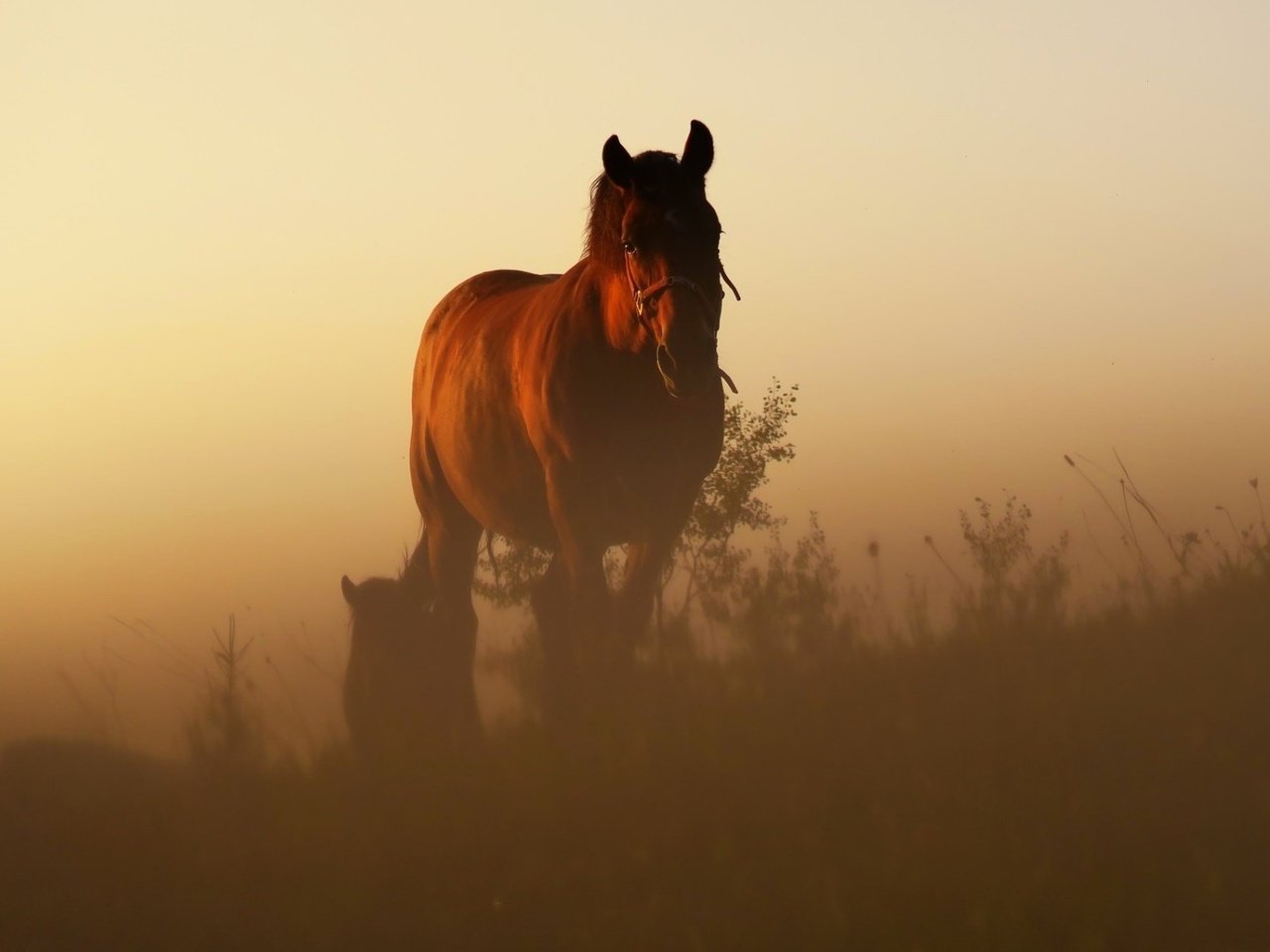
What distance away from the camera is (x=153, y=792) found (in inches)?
273

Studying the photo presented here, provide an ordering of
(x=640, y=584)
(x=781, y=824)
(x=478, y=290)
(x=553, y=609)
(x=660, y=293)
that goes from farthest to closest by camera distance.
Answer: (x=478, y=290) → (x=553, y=609) → (x=640, y=584) → (x=660, y=293) → (x=781, y=824)

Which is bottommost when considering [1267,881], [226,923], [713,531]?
[1267,881]

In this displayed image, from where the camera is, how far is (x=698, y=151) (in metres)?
7.08

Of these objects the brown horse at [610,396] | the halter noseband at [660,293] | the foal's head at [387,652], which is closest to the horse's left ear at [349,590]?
the foal's head at [387,652]

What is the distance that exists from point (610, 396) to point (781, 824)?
2.93 m

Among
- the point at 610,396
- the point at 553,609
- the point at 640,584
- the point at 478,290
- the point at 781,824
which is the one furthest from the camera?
the point at 478,290

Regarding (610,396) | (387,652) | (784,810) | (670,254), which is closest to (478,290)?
(387,652)

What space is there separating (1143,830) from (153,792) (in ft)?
15.9

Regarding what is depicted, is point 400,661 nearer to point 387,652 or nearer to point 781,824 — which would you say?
point 387,652

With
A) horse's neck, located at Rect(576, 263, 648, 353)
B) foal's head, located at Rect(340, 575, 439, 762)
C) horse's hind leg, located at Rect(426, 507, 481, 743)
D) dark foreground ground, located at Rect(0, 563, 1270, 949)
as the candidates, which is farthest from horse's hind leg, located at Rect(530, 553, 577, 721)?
horse's neck, located at Rect(576, 263, 648, 353)

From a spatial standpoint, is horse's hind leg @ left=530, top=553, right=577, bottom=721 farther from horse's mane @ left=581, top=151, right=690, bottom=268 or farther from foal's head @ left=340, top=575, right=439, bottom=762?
horse's mane @ left=581, top=151, right=690, bottom=268

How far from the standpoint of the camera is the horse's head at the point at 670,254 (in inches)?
256

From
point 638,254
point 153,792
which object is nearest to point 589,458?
point 638,254

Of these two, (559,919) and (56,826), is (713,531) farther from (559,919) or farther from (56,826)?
(559,919)
